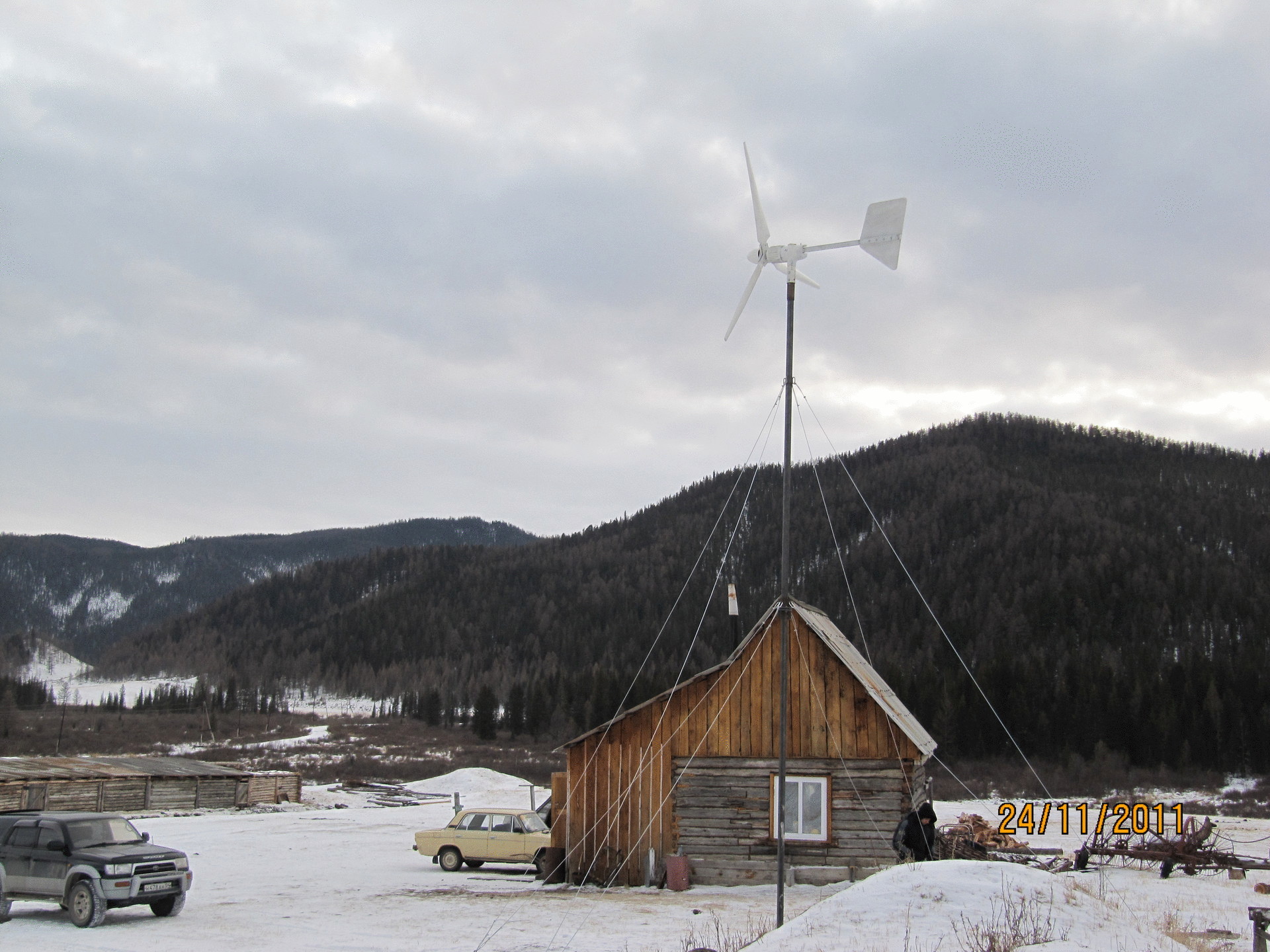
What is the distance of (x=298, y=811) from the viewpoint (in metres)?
47.8

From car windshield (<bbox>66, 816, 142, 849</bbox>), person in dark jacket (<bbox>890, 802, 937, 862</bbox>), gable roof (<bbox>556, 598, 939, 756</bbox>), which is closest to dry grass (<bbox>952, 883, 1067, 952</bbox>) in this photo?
person in dark jacket (<bbox>890, 802, 937, 862</bbox>)

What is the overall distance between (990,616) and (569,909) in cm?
12377

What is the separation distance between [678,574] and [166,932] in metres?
165

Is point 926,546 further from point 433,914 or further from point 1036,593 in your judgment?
point 433,914

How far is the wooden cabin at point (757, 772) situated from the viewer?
21734 millimetres

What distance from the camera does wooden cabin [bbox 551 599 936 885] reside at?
2173 centimetres

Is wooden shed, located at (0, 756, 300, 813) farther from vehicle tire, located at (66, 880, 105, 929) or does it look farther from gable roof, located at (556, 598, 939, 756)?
gable roof, located at (556, 598, 939, 756)

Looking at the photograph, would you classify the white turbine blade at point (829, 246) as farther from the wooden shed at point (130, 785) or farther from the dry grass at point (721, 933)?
the wooden shed at point (130, 785)

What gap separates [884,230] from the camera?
17000 mm

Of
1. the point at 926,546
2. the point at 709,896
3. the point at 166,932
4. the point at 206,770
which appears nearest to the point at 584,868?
the point at 709,896

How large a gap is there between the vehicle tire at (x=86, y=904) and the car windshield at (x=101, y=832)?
0.90m
